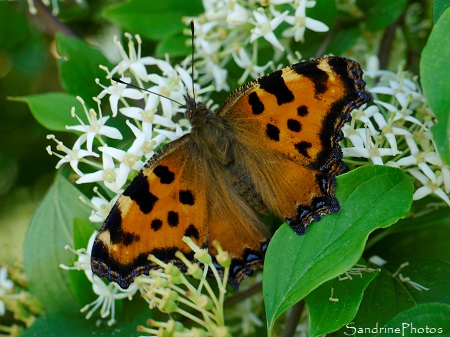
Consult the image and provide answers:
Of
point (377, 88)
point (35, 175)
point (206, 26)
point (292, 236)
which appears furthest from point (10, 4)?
point (292, 236)

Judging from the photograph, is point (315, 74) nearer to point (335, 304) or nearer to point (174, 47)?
point (335, 304)

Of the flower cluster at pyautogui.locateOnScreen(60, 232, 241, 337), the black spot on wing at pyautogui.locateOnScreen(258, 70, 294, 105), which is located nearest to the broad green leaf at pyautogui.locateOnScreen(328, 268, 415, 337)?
the flower cluster at pyautogui.locateOnScreen(60, 232, 241, 337)

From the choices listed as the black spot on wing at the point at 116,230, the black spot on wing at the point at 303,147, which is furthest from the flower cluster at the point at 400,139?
the black spot on wing at the point at 116,230

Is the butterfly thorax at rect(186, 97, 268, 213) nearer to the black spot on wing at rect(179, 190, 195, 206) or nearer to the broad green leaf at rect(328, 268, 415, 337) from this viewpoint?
the black spot on wing at rect(179, 190, 195, 206)

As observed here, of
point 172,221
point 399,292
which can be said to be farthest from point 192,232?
point 399,292

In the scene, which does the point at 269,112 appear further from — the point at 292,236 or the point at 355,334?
the point at 355,334

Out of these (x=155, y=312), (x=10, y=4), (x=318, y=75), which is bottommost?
(x=155, y=312)
